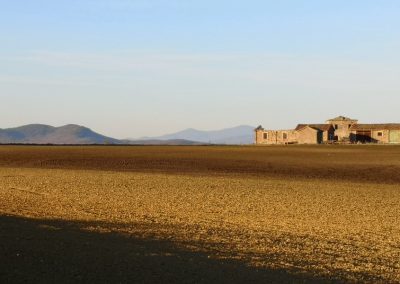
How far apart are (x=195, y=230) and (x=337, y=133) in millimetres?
107296

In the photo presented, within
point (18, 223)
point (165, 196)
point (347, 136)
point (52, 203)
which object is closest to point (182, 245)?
point (18, 223)

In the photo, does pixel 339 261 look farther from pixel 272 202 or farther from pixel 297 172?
pixel 297 172

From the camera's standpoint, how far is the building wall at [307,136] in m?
119

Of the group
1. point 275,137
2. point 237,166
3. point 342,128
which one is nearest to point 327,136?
point 342,128

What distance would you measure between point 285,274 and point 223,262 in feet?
5.25

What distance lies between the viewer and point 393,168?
52.1 meters

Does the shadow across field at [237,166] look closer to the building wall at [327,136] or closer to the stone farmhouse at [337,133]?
the stone farmhouse at [337,133]

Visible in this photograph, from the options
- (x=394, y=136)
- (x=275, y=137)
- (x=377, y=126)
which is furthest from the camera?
(x=275, y=137)

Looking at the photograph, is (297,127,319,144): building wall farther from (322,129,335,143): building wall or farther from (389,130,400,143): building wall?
(389,130,400,143): building wall

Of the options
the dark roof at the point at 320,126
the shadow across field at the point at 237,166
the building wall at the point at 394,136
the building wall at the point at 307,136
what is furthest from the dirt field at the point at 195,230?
the dark roof at the point at 320,126

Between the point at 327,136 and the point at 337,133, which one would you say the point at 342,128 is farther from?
the point at 327,136

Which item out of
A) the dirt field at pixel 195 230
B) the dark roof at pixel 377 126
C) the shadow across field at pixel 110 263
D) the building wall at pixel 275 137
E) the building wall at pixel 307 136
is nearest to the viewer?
the shadow across field at pixel 110 263

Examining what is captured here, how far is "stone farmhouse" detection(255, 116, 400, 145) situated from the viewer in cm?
11581

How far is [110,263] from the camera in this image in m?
13.1
